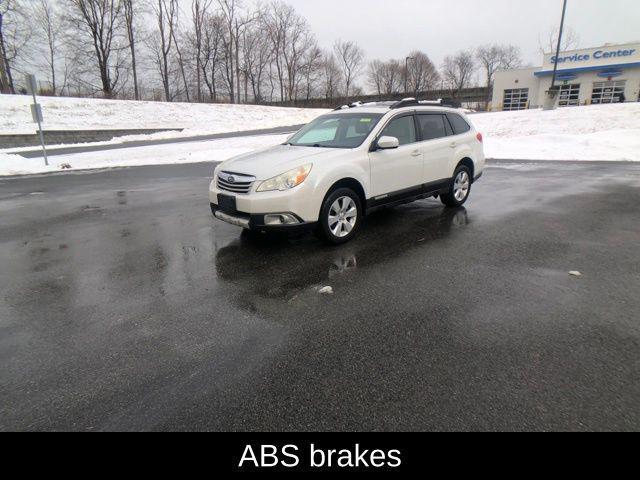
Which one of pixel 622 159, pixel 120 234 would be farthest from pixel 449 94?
pixel 120 234

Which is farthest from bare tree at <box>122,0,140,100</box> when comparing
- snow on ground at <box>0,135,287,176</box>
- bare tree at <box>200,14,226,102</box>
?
snow on ground at <box>0,135,287,176</box>

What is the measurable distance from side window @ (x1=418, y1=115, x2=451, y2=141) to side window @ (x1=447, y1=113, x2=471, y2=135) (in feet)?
0.77

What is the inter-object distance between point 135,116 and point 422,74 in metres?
81.3

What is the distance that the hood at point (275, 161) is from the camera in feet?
17.4

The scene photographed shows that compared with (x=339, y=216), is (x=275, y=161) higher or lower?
higher

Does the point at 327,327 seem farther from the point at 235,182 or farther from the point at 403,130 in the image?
the point at 403,130

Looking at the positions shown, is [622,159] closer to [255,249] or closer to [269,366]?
[255,249]

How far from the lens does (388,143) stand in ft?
19.0

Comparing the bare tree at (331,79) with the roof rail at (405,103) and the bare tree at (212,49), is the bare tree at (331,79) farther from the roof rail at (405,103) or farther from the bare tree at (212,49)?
the roof rail at (405,103)

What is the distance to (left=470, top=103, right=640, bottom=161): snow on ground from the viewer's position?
16.8 meters

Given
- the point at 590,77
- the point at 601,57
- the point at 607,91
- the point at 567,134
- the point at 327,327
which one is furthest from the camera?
the point at 590,77

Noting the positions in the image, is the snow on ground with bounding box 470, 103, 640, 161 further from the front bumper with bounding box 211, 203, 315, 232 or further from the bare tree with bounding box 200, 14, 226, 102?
the bare tree with bounding box 200, 14, 226, 102

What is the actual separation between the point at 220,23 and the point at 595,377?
213ft

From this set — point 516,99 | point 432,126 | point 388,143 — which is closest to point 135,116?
point 432,126
